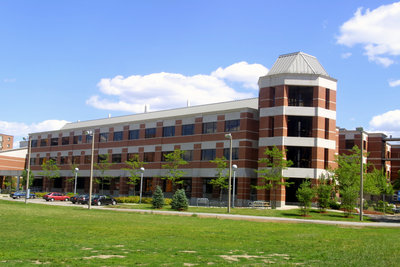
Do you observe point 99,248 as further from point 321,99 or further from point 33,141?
point 33,141

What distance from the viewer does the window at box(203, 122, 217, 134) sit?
63.8 m

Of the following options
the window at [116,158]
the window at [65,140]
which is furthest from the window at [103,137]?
the window at [65,140]

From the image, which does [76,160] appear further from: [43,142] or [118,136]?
[43,142]

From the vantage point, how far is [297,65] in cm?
5859

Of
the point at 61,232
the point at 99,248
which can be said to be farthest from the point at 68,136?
the point at 99,248

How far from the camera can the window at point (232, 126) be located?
61.0 m

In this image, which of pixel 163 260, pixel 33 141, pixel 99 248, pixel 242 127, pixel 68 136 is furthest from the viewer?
pixel 33 141

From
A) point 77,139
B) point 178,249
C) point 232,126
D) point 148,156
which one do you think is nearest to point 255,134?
point 232,126

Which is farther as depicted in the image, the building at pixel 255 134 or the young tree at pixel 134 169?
the young tree at pixel 134 169

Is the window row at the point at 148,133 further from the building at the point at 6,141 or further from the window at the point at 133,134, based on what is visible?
the building at the point at 6,141

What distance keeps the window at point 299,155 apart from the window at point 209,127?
1161cm

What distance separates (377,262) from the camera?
13102mm

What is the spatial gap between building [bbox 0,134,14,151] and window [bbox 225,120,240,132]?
121 m

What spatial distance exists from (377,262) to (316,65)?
165 feet
